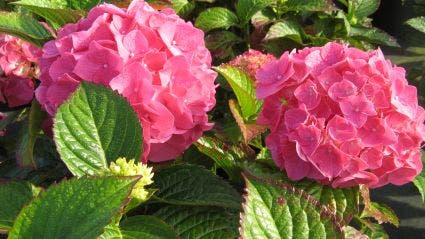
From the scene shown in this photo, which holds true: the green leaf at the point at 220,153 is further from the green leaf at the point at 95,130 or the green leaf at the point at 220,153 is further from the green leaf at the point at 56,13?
the green leaf at the point at 56,13

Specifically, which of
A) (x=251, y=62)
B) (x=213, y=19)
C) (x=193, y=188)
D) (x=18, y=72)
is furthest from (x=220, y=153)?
(x=213, y=19)

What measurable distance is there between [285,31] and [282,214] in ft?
3.73

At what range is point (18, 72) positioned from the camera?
1416 mm

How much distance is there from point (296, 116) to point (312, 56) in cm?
10

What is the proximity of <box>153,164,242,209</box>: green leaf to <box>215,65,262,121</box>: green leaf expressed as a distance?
25 cm

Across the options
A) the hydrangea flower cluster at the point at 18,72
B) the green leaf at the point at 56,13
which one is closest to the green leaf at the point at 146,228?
the green leaf at the point at 56,13

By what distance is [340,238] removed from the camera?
2.26ft

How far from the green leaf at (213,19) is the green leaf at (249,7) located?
4 cm

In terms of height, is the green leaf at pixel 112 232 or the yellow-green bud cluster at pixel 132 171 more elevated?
the yellow-green bud cluster at pixel 132 171

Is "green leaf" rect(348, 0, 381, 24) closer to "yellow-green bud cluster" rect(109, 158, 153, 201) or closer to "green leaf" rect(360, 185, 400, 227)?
"green leaf" rect(360, 185, 400, 227)

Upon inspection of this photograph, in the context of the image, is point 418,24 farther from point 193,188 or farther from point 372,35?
point 193,188

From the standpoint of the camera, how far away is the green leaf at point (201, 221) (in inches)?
34.4

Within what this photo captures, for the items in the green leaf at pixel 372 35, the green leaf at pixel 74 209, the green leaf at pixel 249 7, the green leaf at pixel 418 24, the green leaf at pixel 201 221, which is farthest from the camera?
the green leaf at pixel 418 24

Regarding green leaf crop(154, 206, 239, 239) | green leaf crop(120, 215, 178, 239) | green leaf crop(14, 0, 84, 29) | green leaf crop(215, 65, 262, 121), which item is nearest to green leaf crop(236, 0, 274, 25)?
green leaf crop(215, 65, 262, 121)
